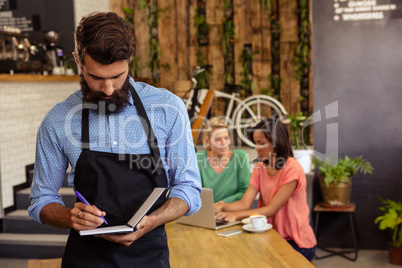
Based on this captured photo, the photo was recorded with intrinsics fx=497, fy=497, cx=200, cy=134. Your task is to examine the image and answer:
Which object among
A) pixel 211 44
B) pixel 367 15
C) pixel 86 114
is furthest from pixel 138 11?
pixel 86 114

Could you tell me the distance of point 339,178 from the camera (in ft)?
15.6

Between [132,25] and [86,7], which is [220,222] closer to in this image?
[86,7]

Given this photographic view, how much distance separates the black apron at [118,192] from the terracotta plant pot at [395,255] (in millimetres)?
3674

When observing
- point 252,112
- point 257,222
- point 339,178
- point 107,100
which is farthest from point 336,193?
point 107,100

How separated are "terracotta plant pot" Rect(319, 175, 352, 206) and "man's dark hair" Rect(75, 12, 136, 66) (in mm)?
3652

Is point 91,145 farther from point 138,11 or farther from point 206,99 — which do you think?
point 138,11

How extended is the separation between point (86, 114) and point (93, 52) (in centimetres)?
24

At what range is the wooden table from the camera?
7.78ft

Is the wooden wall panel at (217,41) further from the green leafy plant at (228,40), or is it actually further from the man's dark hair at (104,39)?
the man's dark hair at (104,39)

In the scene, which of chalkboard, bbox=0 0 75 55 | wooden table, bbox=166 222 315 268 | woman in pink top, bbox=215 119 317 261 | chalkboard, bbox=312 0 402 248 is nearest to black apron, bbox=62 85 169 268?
wooden table, bbox=166 222 315 268

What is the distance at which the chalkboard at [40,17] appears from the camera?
→ 648cm

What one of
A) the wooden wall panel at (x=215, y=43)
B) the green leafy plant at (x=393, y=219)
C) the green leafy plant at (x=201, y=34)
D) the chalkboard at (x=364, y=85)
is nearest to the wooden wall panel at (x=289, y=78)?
the wooden wall panel at (x=215, y=43)

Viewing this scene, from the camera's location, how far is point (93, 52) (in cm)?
149

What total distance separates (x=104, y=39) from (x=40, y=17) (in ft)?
18.2
